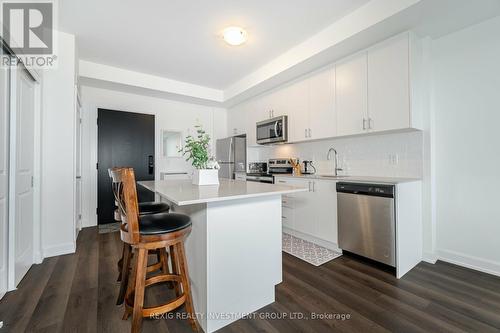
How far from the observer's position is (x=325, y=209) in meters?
2.84

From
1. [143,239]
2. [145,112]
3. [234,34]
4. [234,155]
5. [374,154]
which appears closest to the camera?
[143,239]

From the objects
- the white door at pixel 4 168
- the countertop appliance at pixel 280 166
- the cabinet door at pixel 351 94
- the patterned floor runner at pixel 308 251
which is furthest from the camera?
the countertop appliance at pixel 280 166

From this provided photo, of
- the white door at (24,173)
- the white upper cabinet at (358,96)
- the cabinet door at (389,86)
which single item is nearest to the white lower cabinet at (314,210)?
the white upper cabinet at (358,96)

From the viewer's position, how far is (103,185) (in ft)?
12.9

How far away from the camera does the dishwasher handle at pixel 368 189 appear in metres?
A: 2.17

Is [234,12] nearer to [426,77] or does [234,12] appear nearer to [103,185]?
[426,77]

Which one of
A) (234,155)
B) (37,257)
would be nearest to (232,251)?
(37,257)

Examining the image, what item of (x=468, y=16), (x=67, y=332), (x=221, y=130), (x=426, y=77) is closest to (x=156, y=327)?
(x=67, y=332)

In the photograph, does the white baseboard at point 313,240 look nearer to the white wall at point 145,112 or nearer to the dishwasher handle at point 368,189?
the dishwasher handle at point 368,189

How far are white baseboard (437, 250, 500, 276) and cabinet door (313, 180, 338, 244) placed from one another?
3.78 feet

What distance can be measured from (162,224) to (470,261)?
304cm

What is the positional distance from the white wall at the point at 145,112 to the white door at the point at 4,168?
1.89 metres

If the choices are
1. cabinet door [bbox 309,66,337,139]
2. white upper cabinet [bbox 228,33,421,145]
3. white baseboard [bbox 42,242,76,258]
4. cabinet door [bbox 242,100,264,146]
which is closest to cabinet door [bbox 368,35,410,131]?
white upper cabinet [bbox 228,33,421,145]

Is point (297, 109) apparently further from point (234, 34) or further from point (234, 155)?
point (234, 155)
